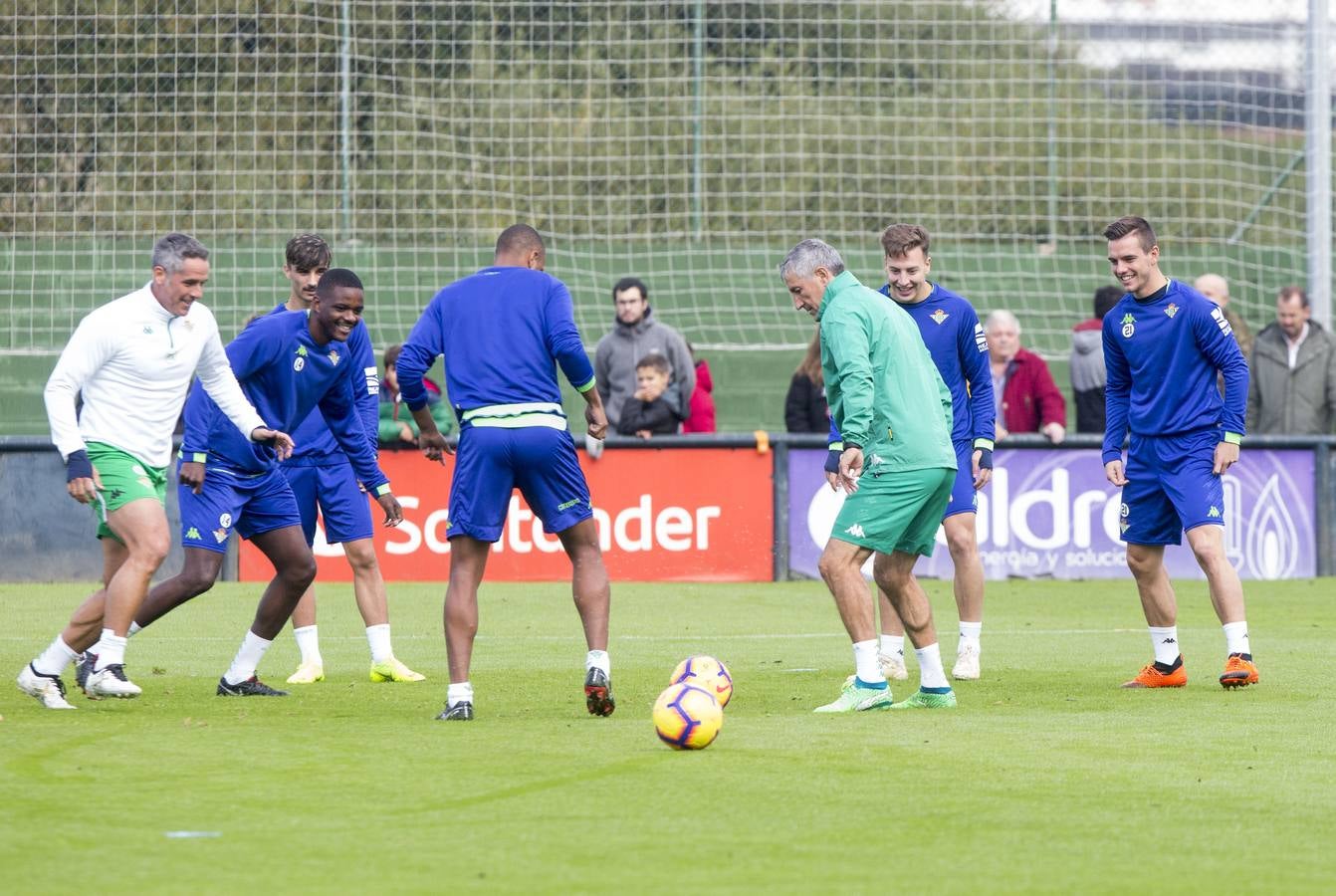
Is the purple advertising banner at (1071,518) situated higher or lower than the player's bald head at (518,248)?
lower

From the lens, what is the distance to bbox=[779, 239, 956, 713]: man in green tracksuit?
8.30m

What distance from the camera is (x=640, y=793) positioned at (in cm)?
625

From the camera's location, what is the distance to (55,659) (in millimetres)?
8695

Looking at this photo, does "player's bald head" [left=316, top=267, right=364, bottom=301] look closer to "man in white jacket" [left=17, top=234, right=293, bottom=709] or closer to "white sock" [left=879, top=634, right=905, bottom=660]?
"man in white jacket" [left=17, top=234, right=293, bottom=709]

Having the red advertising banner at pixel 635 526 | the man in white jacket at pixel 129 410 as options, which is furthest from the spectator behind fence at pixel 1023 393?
the man in white jacket at pixel 129 410

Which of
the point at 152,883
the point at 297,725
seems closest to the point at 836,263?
the point at 297,725

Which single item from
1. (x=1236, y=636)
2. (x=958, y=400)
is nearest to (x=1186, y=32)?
(x=958, y=400)

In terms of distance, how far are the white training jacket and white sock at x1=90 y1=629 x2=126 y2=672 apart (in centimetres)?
79

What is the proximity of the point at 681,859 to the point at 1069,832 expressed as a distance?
46.4 inches

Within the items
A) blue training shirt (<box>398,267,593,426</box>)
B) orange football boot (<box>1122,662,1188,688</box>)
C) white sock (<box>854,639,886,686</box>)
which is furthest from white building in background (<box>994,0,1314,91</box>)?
blue training shirt (<box>398,267,593,426</box>)

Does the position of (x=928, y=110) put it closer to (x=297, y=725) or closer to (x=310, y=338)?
(x=310, y=338)

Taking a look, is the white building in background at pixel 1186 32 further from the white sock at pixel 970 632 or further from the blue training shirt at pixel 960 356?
the white sock at pixel 970 632

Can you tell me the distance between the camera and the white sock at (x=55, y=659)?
8664 mm

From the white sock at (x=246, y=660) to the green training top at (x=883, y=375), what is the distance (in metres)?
3.02
